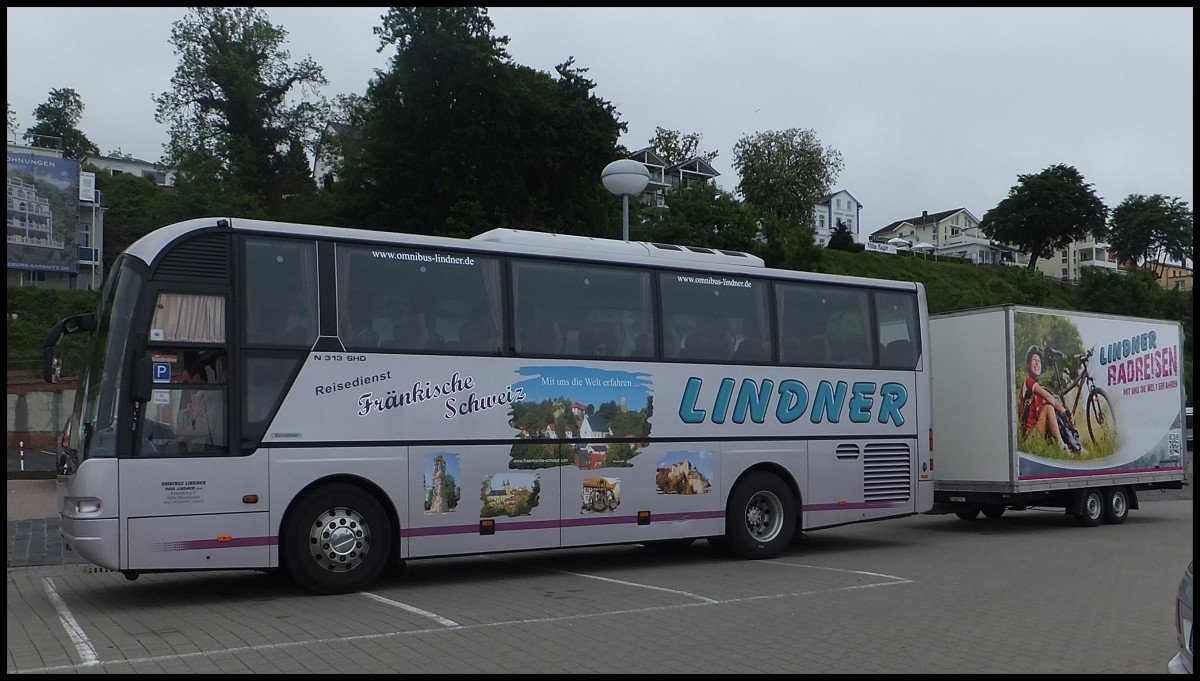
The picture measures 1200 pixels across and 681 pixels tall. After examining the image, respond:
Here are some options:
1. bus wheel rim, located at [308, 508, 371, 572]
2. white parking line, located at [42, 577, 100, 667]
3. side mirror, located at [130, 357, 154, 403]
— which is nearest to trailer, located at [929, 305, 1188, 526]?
bus wheel rim, located at [308, 508, 371, 572]

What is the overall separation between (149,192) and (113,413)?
70483 mm

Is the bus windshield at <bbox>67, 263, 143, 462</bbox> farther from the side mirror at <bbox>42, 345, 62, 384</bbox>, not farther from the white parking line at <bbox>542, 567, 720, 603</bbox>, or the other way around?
the white parking line at <bbox>542, 567, 720, 603</bbox>

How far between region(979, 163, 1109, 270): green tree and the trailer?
87.0 m

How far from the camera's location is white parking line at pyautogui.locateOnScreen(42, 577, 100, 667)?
25.5 feet

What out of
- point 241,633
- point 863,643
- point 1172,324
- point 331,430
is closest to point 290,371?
point 331,430

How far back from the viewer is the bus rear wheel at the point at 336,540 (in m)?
10.5

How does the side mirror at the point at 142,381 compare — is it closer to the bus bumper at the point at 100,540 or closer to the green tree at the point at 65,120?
the bus bumper at the point at 100,540

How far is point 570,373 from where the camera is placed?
485 inches

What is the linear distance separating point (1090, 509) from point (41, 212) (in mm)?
54196

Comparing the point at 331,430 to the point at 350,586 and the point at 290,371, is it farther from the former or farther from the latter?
the point at 350,586

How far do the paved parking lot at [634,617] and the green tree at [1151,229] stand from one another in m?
107

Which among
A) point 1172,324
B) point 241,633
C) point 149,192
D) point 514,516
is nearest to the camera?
point 241,633

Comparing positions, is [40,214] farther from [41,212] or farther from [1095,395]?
[1095,395]

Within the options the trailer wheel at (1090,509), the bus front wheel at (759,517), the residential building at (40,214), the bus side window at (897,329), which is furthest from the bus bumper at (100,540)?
the residential building at (40,214)
